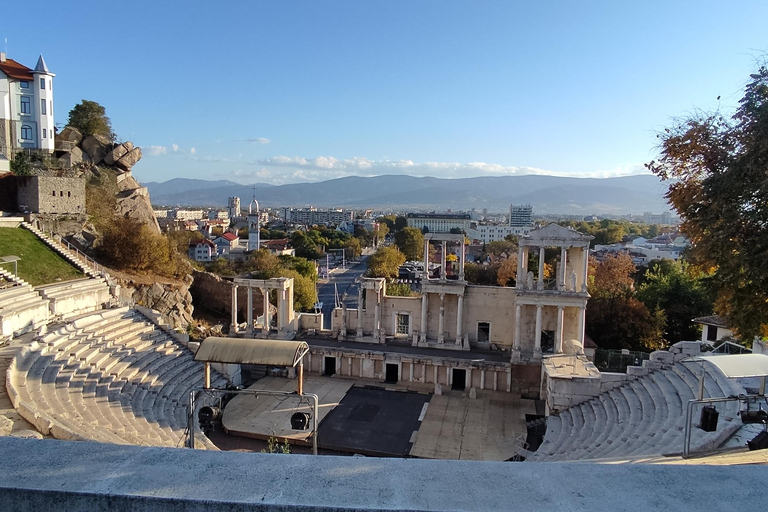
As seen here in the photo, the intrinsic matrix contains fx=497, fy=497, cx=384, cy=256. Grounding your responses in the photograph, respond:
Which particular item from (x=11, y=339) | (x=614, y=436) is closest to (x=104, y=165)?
(x=11, y=339)

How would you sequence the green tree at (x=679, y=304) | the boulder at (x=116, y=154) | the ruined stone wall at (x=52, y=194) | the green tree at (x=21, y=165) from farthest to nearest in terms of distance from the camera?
the boulder at (x=116, y=154) → the green tree at (x=21, y=165) → the ruined stone wall at (x=52, y=194) → the green tree at (x=679, y=304)

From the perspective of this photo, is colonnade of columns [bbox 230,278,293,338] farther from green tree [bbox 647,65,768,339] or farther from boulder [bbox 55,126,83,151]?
boulder [bbox 55,126,83,151]

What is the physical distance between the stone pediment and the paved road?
2194 centimetres

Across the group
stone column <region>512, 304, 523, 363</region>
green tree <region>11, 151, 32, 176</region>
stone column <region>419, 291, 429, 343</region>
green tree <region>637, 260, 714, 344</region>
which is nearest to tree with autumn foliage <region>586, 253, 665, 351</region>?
green tree <region>637, 260, 714, 344</region>

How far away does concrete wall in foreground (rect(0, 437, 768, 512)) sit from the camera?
2168 mm

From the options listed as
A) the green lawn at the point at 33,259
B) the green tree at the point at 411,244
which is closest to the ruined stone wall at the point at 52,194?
the green lawn at the point at 33,259

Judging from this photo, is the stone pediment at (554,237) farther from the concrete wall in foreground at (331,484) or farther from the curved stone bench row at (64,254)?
the concrete wall in foreground at (331,484)

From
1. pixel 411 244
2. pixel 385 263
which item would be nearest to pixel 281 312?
pixel 385 263

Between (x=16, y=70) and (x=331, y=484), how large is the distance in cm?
5051

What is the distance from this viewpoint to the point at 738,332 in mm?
12273

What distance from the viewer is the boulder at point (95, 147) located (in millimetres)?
43656

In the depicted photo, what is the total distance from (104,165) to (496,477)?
1934 inches

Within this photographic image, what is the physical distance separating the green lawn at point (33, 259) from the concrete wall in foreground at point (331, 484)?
2616 cm

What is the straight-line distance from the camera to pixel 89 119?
1794 inches
